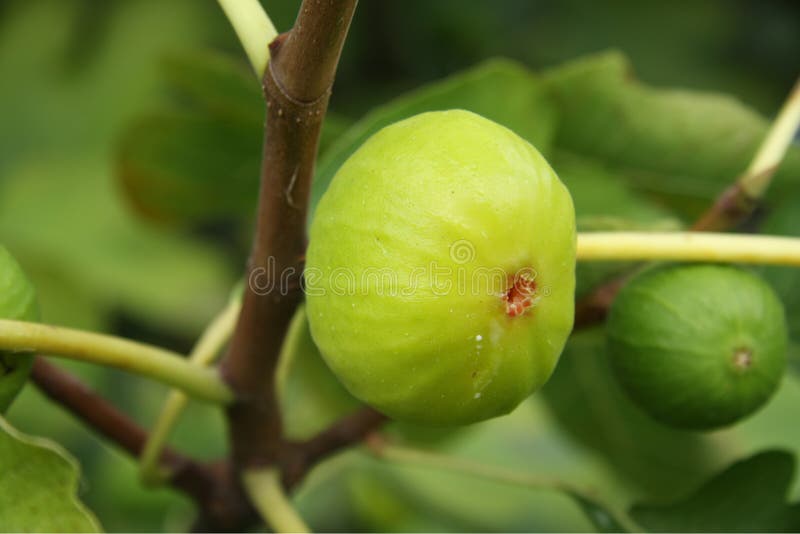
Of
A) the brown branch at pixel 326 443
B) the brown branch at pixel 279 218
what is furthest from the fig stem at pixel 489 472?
the brown branch at pixel 279 218

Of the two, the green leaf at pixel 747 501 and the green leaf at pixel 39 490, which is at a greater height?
the green leaf at pixel 39 490

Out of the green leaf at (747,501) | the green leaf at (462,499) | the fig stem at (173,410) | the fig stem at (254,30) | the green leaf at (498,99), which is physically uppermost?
the fig stem at (254,30)

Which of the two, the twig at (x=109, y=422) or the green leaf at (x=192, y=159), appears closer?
the twig at (x=109, y=422)

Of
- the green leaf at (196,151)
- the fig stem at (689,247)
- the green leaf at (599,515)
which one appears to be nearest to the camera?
the fig stem at (689,247)

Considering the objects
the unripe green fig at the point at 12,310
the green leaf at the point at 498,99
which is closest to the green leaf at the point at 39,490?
the unripe green fig at the point at 12,310

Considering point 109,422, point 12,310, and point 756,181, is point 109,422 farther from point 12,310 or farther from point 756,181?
point 756,181

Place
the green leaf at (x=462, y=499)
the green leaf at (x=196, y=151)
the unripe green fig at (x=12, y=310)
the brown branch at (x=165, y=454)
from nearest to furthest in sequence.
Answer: the unripe green fig at (x=12, y=310) → the brown branch at (x=165, y=454) → the green leaf at (x=196, y=151) → the green leaf at (x=462, y=499)

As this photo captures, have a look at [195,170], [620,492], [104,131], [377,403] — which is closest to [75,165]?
[104,131]

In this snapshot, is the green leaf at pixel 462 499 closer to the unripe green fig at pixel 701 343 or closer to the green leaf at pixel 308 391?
the green leaf at pixel 308 391

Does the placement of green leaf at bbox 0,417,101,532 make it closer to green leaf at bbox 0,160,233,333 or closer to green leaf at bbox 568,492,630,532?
green leaf at bbox 568,492,630,532
